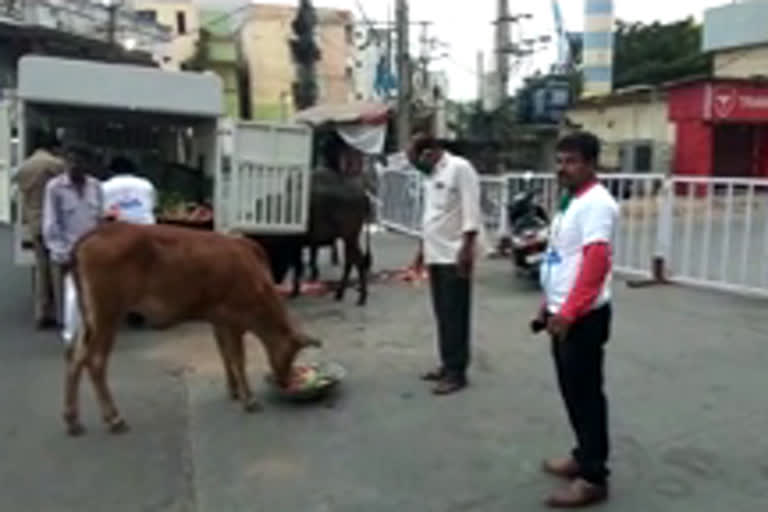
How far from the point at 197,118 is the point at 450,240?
4711mm

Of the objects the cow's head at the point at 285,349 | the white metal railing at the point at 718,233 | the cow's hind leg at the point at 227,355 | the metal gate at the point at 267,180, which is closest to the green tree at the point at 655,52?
the white metal railing at the point at 718,233

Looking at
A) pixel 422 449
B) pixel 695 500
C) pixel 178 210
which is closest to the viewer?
pixel 695 500

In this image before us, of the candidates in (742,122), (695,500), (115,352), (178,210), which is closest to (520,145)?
(742,122)

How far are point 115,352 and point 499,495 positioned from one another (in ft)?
13.3

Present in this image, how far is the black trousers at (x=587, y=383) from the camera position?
3.72m

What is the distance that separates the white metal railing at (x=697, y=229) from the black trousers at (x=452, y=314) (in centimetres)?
360

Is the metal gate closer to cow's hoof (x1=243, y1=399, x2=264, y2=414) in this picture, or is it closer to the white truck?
the white truck

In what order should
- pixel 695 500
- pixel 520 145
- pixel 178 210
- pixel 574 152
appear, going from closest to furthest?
pixel 574 152 → pixel 695 500 → pixel 178 210 → pixel 520 145

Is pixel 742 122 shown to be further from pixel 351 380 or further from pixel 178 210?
pixel 351 380

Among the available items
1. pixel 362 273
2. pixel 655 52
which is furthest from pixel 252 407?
pixel 655 52

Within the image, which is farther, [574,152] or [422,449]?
[422,449]

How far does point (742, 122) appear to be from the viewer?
25.3 meters

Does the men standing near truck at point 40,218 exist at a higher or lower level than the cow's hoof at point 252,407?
higher

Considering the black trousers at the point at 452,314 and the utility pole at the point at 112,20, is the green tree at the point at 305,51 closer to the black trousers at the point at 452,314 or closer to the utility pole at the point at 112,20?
the utility pole at the point at 112,20
